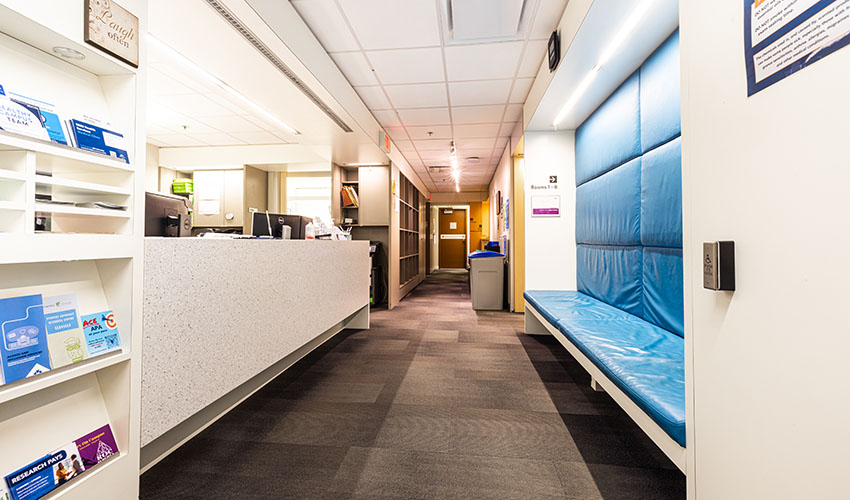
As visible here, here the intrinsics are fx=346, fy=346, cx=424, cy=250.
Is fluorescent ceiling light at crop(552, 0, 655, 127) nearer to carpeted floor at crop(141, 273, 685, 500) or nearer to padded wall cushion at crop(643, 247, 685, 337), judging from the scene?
padded wall cushion at crop(643, 247, 685, 337)

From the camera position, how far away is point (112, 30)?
1.17 metres

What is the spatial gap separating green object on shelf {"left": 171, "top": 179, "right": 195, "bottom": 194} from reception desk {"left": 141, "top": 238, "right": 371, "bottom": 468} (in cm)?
485

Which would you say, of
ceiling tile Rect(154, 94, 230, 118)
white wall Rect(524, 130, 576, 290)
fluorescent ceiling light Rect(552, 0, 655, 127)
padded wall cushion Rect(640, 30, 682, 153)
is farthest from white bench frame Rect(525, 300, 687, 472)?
ceiling tile Rect(154, 94, 230, 118)

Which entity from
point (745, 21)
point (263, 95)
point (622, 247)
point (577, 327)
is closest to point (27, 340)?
point (745, 21)

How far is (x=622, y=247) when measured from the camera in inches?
108

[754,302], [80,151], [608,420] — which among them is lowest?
[608,420]

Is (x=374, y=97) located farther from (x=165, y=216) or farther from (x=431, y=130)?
(x=165, y=216)

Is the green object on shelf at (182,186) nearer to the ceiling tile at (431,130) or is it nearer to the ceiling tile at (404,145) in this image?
the ceiling tile at (404,145)

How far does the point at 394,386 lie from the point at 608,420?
1373 mm

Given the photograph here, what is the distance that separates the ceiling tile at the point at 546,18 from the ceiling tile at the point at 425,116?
5.55 ft

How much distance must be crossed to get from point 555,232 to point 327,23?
120 inches

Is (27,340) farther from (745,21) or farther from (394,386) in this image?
(745,21)

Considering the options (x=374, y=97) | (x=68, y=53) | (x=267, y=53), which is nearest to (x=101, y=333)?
(x=68, y=53)

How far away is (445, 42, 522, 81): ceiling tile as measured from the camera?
3.07m
